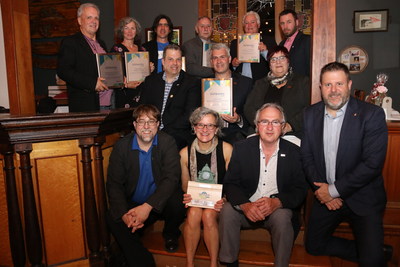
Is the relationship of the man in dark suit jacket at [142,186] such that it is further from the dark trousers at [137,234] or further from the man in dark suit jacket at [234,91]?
the man in dark suit jacket at [234,91]

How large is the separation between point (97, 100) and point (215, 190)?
57.8 inches

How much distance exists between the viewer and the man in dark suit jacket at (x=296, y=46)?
3.53m

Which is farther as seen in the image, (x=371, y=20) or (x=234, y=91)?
(x=371, y=20)

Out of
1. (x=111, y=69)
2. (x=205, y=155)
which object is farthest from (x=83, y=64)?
(x=205, y=155)

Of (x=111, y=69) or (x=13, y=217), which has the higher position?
(x=111, y=69)

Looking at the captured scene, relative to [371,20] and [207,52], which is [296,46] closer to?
[207,52]

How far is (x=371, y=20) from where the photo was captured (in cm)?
546

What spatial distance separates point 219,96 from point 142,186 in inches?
42.4

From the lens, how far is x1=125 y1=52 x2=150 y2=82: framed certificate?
11.1 feet

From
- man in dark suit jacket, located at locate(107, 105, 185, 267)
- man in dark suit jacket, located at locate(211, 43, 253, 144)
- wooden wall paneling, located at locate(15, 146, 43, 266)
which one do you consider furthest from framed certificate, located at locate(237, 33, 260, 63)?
wooden wall paneling, located at locate(15, 146, 43, 266)

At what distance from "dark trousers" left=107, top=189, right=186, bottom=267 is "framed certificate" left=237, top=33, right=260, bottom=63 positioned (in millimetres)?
1657

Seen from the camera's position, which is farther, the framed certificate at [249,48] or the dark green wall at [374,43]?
the dark green wall at [374,43]

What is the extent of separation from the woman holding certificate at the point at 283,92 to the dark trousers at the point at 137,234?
1062 mm

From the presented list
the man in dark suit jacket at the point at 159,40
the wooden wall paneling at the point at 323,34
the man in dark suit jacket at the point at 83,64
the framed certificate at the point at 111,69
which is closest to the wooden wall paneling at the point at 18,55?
the man in dark suit jacket at the point at 83,64
